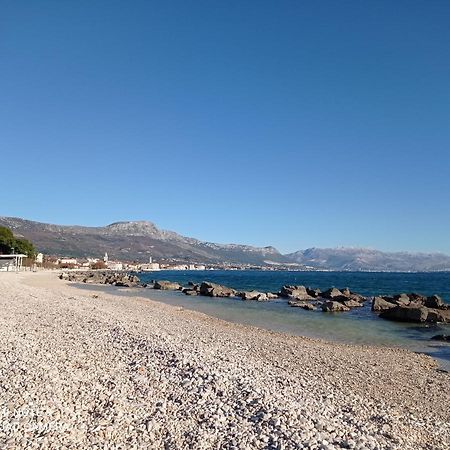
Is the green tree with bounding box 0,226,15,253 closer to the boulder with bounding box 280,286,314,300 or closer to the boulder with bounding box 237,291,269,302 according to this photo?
the boulder with bounding box 237,291,269,302

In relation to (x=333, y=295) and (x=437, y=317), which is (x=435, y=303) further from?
(x=333, y=295)

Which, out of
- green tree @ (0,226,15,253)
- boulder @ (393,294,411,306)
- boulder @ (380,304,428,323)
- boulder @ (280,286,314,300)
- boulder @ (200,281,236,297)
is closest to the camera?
boulder @ (380,304,428,323)

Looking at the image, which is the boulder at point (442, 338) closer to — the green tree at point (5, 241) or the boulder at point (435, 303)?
the boulder at point (435, 303)

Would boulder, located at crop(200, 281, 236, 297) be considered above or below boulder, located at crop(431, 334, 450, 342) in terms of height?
below

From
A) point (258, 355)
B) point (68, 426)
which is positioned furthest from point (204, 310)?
point (68, 426)

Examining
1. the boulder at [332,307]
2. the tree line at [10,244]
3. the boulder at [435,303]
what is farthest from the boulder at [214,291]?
the tree line at [10,244]

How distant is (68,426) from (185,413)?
2.71 metres

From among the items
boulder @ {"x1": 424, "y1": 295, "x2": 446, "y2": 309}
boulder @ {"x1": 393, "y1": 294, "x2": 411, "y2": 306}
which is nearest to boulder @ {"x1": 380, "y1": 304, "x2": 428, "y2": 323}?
boulder @ {"x1": 393, "y1": 294, "x2": 411, "y2": 306}

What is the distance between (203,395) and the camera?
36.4 feet

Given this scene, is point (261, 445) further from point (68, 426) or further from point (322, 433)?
point (68, 426)

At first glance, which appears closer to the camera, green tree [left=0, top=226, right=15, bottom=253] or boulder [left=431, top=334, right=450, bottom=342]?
boulder [left=431, top=334, right=450, bottom=342]

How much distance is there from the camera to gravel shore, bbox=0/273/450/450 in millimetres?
8734

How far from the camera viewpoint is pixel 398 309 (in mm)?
37625

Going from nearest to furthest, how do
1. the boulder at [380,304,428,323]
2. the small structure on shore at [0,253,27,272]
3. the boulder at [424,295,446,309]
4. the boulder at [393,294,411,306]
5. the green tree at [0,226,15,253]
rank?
the boulder at [380,304,428,323] < the boulder at [424,295,446,309] < the boulder at [393,294,411,306] < the small structure on shore at [0,253,27,272] < the green tree at [0,226,15,253]
